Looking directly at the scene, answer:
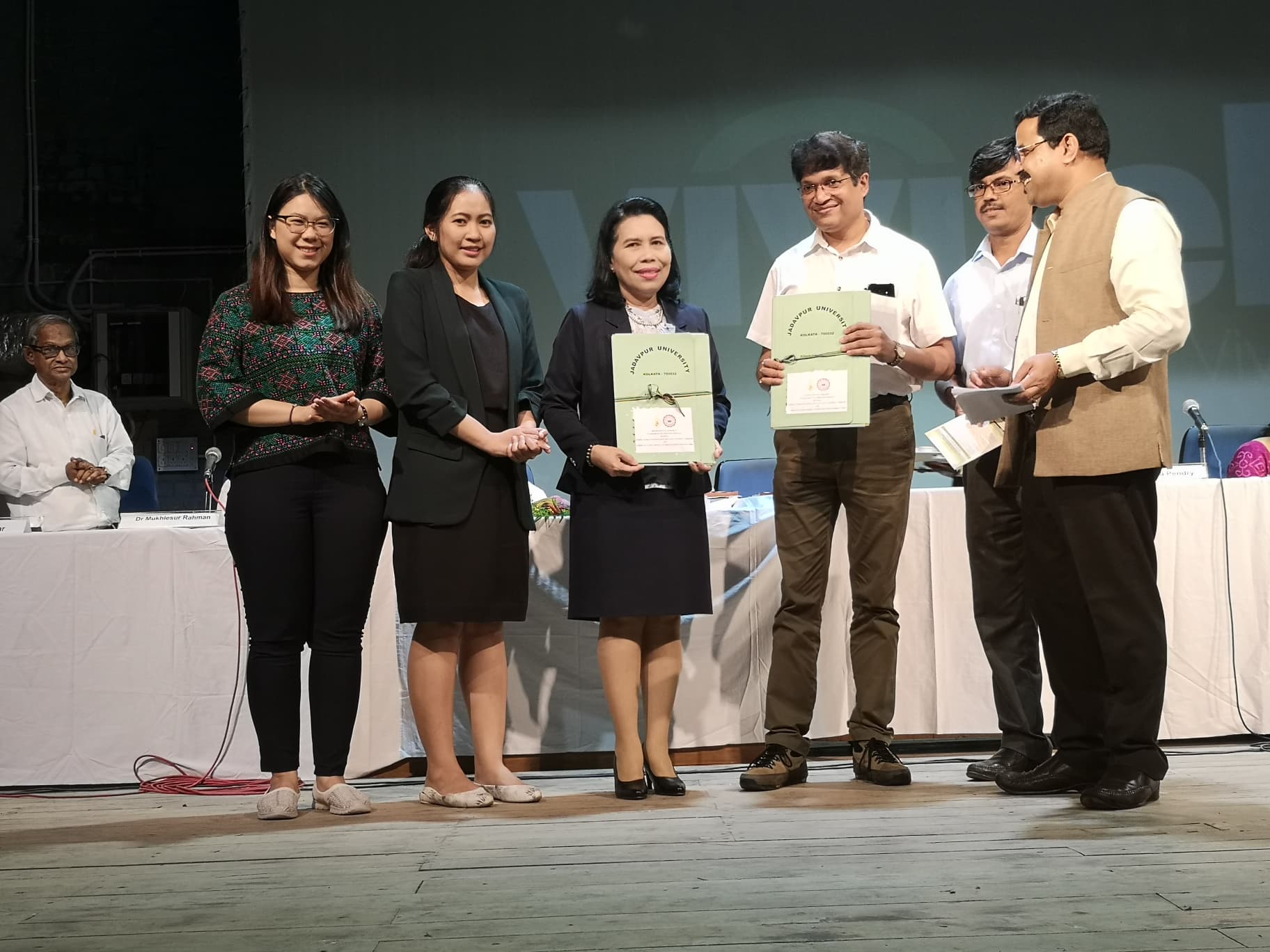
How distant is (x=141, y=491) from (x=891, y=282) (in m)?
3.35

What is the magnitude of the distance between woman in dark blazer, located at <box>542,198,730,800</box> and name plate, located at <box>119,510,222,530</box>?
43.7 inches

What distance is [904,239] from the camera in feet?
9.66

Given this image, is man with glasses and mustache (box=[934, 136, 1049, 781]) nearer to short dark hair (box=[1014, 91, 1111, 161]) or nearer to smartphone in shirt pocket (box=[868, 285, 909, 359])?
smartphone in shirt pocket (box=[868, 285, 909, 359])

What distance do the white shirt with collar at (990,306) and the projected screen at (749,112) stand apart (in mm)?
2989

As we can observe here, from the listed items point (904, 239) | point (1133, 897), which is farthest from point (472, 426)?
point (1133, 897)

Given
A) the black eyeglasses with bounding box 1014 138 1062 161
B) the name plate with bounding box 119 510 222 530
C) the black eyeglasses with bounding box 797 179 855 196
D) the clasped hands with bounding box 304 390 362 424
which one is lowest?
the name plate with bounding box 119 510 222 530

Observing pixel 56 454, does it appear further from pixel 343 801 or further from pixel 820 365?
pixel 820 365

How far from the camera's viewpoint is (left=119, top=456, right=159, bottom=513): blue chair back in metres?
4.83

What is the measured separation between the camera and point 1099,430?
7.58ft

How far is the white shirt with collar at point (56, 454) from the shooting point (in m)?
3.91

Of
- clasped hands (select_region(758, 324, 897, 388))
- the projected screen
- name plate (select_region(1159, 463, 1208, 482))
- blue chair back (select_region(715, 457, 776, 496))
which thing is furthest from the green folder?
the projected screen

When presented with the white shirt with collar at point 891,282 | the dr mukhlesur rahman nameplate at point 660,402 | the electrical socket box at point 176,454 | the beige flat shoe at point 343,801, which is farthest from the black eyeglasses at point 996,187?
the electrical socket box at point 176,454

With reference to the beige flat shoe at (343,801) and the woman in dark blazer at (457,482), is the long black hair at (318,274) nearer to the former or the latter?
the woman in dark blazer at (457,482)

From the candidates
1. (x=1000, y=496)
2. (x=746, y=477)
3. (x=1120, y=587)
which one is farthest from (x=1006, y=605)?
(x=746, y=477)
